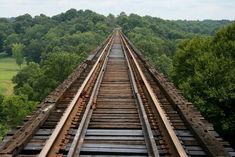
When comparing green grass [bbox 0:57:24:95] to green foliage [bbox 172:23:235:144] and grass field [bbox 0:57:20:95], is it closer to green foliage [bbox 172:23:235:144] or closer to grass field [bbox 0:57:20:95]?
grass field [bbox 0:57:20:95]

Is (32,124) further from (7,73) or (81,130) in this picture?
(7,73)

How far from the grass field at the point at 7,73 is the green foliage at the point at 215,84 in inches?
2049

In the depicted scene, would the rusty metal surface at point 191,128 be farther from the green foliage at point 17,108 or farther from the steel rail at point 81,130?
the green foliage at point 17,108

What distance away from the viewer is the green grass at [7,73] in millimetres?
75863

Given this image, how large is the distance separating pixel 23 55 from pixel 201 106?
98.8 meters

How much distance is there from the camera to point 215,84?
24312 mm

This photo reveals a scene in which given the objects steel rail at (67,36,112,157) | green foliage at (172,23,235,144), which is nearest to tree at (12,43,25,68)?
green foliage at (172,23,235,144)

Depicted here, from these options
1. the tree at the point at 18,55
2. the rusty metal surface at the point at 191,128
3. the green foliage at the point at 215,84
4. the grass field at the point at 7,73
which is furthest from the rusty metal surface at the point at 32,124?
the tree at the point at 18,55

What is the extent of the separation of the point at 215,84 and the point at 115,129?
17.8 metres

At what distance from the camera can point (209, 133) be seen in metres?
6.45

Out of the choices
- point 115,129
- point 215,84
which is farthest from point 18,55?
point 115,129

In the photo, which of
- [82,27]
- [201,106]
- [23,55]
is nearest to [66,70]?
[201,106]

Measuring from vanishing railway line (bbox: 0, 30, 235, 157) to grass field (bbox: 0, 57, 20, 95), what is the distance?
65.4 m

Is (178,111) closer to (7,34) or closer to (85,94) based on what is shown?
(85,94)
